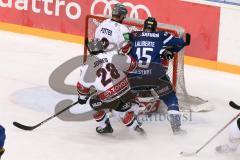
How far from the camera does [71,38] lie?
31.0 feet

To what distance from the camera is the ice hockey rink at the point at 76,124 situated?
582 centimetres

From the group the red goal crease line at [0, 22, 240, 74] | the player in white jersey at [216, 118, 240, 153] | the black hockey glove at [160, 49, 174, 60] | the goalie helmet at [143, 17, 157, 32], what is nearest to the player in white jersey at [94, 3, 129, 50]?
the goalie helmet at [143, 17, 157, 32]

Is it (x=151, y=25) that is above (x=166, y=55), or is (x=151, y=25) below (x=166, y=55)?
above

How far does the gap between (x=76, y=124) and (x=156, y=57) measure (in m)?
1.07

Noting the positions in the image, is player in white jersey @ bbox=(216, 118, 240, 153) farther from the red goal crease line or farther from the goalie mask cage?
the red goal crease line

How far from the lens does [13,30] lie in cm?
995

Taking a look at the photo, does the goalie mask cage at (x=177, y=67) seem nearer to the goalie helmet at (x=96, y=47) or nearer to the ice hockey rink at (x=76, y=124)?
the ice hockey rink at (x=76, y=124)

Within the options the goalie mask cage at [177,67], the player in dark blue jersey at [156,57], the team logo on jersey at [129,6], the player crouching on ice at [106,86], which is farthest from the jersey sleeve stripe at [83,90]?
the team logo on jersey at [129,6]

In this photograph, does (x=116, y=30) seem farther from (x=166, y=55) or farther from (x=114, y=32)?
(x=166, y=55)

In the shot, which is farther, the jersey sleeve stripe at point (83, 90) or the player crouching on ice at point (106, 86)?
the jersey sleeve stripe at point (83, 90)

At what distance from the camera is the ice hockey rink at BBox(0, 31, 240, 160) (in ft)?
19.1

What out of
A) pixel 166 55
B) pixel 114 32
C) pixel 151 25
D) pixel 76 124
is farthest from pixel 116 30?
pixel 76 124

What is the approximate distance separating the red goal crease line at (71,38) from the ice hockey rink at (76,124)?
0.08 metres

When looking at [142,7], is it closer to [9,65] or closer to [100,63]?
[9,65]
